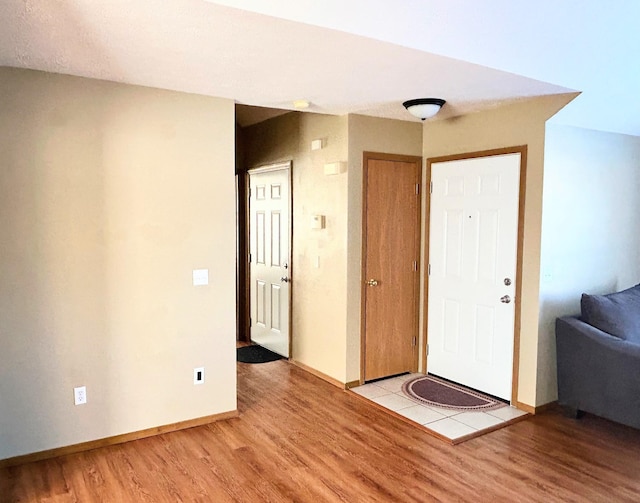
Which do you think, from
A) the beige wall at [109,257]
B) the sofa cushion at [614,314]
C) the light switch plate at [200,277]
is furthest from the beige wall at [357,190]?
the sofa cushion at [614,314]

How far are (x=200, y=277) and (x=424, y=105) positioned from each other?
1.99m

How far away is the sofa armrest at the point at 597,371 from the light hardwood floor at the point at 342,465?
198mm

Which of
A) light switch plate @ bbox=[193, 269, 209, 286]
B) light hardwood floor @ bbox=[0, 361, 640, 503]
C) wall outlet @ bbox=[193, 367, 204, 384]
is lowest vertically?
light hardwood floor @ bbox=[0, 361, 640, 503]

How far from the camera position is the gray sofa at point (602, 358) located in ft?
10.9

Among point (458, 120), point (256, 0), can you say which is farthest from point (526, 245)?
point (256, 0)

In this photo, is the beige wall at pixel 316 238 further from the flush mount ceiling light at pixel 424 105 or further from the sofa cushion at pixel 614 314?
the sofa cushion at pixel 614 314

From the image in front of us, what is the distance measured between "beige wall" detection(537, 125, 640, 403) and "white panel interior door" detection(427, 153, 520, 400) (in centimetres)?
25

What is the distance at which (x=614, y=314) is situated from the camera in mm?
3643

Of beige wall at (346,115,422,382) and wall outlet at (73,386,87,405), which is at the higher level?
beige wall at (346,115,422,382)

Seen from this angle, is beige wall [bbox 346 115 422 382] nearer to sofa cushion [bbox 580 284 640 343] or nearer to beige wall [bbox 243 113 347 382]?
beige wall [bbox 243 113 347 382]

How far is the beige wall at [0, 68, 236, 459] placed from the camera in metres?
2.94

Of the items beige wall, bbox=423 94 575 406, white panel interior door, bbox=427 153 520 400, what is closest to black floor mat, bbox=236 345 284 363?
white panel interior door, bbox=427 153 520 400

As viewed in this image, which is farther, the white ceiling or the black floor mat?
the black floor mat

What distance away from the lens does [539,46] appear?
110 inches
